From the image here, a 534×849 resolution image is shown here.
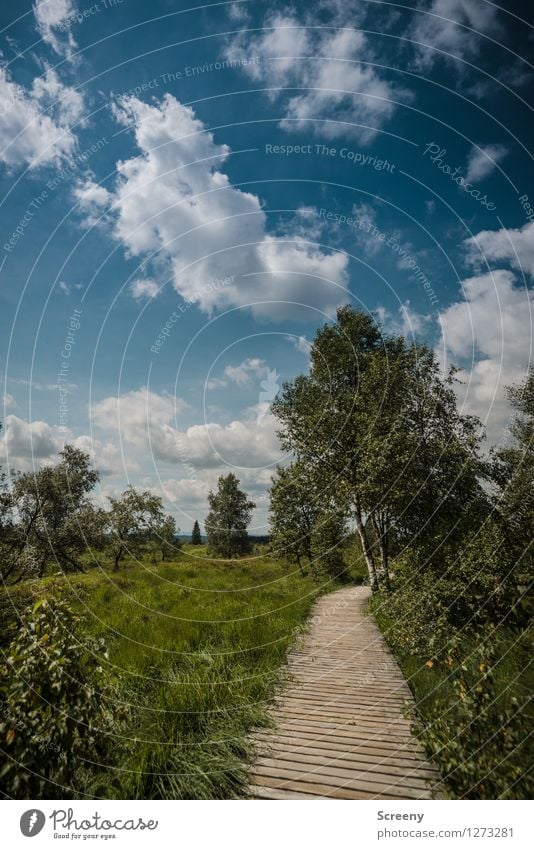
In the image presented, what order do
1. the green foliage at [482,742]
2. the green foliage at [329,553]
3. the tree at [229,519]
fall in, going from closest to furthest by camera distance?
1. the green foliage at [482,742]
2. the green foliage at [329,553]
3. the tree at [229,519]

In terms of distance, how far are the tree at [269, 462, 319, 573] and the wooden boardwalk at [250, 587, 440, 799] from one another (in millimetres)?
8555

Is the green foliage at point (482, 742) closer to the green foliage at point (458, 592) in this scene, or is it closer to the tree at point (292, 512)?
the green foliage at point (458, 592)

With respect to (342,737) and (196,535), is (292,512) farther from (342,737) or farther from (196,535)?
(196,535)

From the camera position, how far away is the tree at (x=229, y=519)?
5169 cm

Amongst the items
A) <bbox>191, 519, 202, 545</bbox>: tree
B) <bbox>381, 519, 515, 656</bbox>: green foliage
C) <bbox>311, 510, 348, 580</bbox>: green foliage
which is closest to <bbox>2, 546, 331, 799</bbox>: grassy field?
<bbox>381, 519, 515, 656</bbox>: green foliage

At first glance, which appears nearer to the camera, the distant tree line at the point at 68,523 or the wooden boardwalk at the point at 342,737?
the wooden boardwalk at the point at 342,737

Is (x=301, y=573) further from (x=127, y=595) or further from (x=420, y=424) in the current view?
(x=420, y=424)

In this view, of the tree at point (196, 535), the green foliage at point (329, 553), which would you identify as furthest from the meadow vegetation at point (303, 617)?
the tree at point (196, 535)

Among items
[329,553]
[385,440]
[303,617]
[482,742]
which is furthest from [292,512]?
[482,742]

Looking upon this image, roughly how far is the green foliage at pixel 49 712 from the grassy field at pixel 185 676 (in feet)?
0.87

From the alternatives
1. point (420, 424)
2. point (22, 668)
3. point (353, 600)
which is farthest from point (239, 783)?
point (353, 600)

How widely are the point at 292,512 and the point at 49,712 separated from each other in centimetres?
2213

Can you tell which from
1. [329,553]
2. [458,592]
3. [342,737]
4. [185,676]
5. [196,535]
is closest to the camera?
[342,737]

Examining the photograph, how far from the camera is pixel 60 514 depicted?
2586 cm
